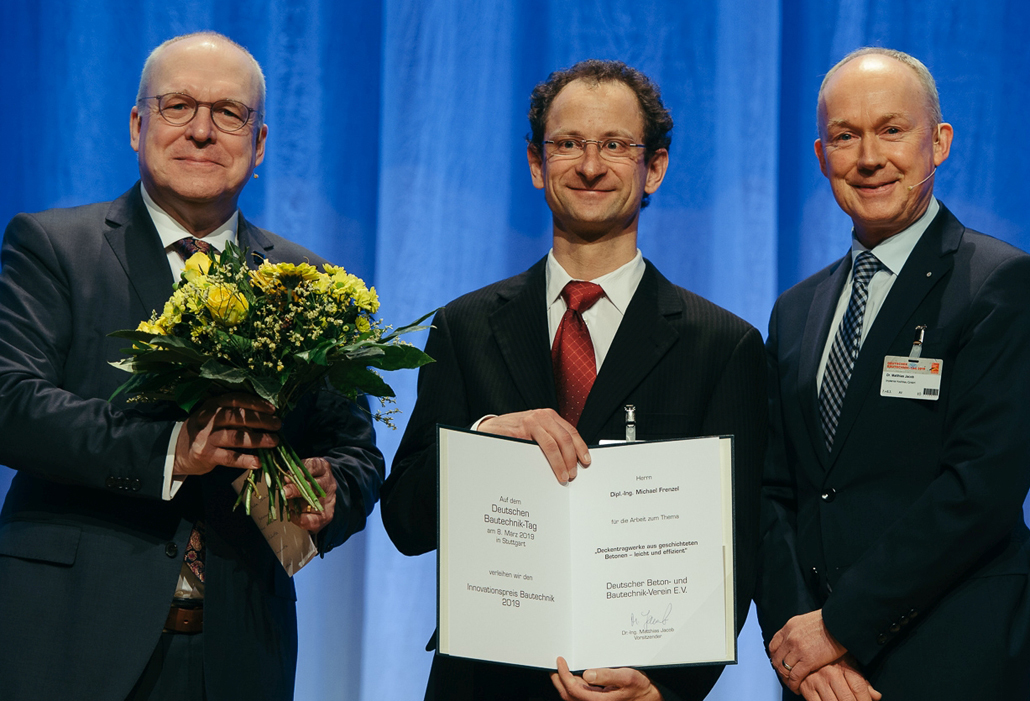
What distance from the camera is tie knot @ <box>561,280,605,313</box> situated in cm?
221

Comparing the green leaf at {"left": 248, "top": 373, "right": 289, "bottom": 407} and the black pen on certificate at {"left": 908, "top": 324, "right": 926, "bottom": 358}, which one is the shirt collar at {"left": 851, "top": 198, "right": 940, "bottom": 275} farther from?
the green leaf at {"left": 248, "top": 373, "right": 289, "bottom": 407}

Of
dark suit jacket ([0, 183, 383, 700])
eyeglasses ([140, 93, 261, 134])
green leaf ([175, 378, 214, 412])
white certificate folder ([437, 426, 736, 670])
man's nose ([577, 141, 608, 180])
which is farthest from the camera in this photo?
eyeglasses ([140, 93, 261, 134])

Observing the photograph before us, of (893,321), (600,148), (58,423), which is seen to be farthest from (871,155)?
(58,423)

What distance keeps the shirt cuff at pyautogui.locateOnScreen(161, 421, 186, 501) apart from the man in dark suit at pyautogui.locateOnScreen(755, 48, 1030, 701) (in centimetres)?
131

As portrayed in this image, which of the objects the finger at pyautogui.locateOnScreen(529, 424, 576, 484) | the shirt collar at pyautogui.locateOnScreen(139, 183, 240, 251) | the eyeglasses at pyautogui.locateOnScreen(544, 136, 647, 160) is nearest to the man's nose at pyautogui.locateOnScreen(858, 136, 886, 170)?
the eyeglasses at pyautogui.locateOnScreen(544, 136, 647, 160)

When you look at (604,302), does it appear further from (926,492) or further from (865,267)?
(926,492)

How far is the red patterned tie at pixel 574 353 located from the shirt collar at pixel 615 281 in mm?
20

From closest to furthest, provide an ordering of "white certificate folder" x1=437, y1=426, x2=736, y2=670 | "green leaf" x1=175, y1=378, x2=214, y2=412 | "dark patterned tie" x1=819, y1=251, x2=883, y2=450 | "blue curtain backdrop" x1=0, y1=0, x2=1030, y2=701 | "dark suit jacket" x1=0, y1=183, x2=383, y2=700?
1. "white certificate folder" x1=437, y1=426, x2=736, y2=670
2. "green leaf" x1=175, y1=378, x2=214, y2=412
3. "dark suit jacket" x1=0, y1=183, x2=383, y2=700
4. "dark patterned tie" x1=819, y1=251, x2=883, y2=450
5. "blue curtain backdrop" x1=0, y1=0, x2=1030, y2=701

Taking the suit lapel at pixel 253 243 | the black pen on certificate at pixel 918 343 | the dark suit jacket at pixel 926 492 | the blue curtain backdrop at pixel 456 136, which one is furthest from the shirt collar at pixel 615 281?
the blue curtain backdrop at pixel 456 136

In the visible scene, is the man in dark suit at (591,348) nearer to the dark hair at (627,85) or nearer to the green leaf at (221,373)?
the dark hair at (627,85)

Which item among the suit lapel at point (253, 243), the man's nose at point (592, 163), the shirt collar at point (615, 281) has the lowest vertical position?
the shirt collar at point (615, 281)

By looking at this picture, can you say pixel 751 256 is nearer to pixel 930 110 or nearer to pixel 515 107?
pixel 515 107

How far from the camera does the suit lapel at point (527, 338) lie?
6.90ft

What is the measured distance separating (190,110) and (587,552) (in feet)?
4.71
